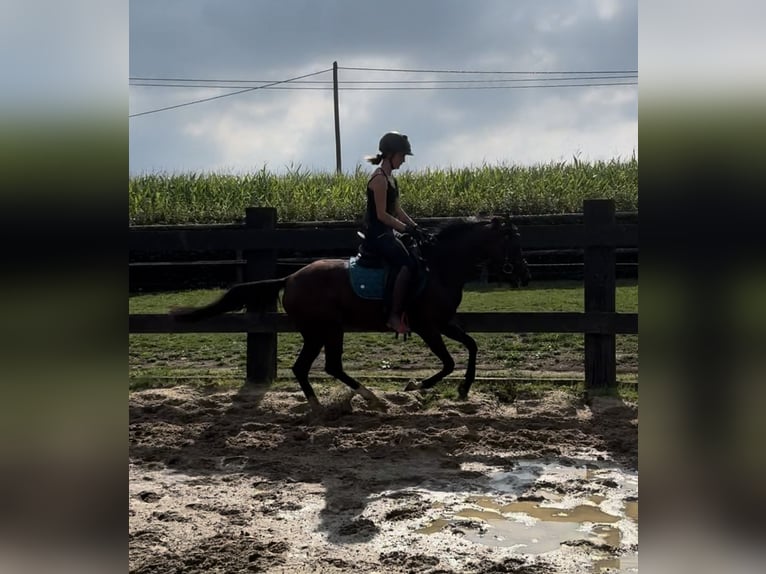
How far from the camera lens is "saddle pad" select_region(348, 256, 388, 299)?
20.7ft

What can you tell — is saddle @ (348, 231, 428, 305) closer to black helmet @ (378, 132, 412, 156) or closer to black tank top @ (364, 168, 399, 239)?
black tank top @ (364, 168, 399, 239)

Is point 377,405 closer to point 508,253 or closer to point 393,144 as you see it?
point 508,253

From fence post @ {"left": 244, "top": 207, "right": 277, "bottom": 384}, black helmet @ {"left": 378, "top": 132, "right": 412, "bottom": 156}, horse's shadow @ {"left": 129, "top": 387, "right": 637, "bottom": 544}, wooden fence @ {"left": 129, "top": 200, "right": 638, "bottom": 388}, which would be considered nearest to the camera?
horse's shadow @ {"left": 129, "top": 387, "right": 637, "bottom": 544}

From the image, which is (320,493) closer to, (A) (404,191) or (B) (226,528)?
(B) (226,528)

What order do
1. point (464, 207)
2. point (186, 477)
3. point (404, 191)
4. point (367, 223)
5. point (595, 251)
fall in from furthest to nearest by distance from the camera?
point (404, 191) → point (464, 207) → point (595, 251) → point (367, 223) → point (186, 477)

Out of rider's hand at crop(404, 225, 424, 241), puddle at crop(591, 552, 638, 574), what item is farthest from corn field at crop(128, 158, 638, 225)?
puddle at crop(591, 552, 638, 574)

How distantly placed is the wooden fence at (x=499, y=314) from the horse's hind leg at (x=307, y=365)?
0.62 meters

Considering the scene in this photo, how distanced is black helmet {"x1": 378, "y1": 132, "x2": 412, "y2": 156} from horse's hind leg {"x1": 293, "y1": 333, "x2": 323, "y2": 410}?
1.77m

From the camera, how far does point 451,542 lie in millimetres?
3328

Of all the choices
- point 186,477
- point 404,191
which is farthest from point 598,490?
point 404,191

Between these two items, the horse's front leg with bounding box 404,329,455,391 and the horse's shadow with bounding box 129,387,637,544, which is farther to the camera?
the horse's front leg with bounding box 404,329,455,391

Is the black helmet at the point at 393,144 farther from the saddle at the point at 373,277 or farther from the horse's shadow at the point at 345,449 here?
the horse's shadow at the point at 345,449

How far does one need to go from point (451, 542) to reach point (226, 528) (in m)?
1.08
